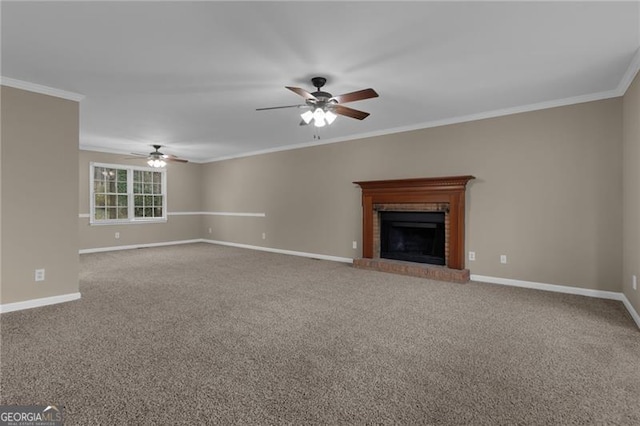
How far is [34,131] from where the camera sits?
3.41 m

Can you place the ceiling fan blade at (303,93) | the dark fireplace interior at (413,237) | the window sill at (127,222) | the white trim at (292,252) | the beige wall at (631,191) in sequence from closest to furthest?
the ceiling fan blade at (303,93)
the beige wall at (631,191)
the dark fireplace interior at (413,237)
the white trim at (292,252)
the window sill at (127,222)

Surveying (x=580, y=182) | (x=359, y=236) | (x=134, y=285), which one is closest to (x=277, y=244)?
(x=359, y=236)

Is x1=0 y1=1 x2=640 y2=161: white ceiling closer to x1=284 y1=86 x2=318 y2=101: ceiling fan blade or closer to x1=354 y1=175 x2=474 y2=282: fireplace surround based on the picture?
x1=284 y1=86 x2=318 y2=101: ceiling fan blade

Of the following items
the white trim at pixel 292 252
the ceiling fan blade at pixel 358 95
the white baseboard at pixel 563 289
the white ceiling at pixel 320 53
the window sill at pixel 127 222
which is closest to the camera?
the white ceiling at pixel 320 53

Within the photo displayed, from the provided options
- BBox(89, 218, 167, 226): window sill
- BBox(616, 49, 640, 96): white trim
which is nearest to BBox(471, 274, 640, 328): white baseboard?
BBox(616, 49, 640, 96): white trim

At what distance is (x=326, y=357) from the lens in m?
2.29

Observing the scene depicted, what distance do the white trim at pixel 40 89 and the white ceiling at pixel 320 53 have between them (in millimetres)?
119

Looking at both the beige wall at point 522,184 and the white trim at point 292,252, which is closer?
the beige wall at point 522,184

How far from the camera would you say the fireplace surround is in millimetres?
4676

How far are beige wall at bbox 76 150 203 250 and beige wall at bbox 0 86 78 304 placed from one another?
4.09m

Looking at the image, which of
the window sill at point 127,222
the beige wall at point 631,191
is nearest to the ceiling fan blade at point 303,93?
the beige wall at point 631,191

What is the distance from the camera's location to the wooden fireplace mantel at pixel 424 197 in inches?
184

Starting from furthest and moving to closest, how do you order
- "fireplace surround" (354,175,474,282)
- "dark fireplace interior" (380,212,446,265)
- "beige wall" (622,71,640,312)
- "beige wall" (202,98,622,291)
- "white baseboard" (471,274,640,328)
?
1. "dark fireplace interior" (380,212,446,265)
2. "fireplace surround" (354,175,474,282)
3. "beige wall" (202,98,622,291)
4. "white baseboard" (471,274,640,328)
5. "beige wall" (622,71,640,312)

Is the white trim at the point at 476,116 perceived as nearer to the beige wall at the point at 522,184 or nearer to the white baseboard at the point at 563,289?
the beige wall at the point at 522,184
